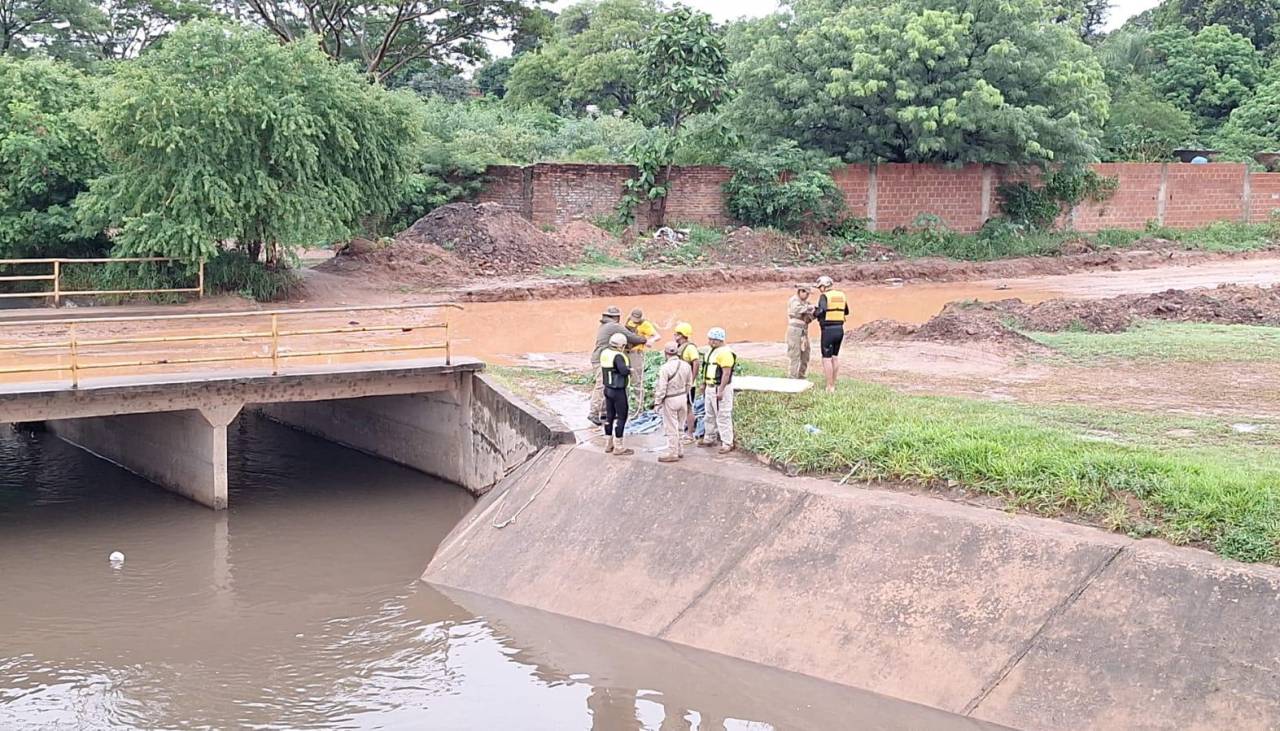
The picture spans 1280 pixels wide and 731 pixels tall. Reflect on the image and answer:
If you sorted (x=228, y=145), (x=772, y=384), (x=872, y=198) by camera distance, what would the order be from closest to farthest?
(x=772, y=384), (x=228, y=145), (x=872, y=198)

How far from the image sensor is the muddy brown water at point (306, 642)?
37.1 feet

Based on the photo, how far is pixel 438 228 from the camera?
35.1m

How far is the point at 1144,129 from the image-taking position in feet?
170

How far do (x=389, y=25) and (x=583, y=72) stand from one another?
38.1 feet

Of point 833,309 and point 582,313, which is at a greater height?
point 833,309

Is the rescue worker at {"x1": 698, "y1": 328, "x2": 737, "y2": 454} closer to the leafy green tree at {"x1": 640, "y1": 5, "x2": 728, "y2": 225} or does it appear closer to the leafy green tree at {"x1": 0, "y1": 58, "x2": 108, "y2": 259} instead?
the leafy green tree at {"x1": 0, "y1": 58, "x2": 108, "y2": 259}

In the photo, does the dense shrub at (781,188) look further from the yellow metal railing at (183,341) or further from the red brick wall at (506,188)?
the yellow metal railing at (183,341)

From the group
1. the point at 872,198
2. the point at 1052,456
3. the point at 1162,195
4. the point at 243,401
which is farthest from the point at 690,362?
the point at 1162,195

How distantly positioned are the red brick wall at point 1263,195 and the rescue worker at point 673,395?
A: 3877cm

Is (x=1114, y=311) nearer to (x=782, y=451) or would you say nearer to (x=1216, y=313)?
(x=1216, y=313)

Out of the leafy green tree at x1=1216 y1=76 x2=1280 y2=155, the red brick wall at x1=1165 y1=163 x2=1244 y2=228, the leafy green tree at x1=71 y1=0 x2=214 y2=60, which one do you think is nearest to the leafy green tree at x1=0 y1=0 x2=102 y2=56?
the leafy green tree at x1=71 y1=0 x2=214 y2=60

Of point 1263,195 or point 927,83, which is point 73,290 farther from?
point 1263,195

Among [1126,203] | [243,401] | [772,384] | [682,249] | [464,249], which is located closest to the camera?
[772,384]

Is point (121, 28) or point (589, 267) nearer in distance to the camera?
point (589, 267)
